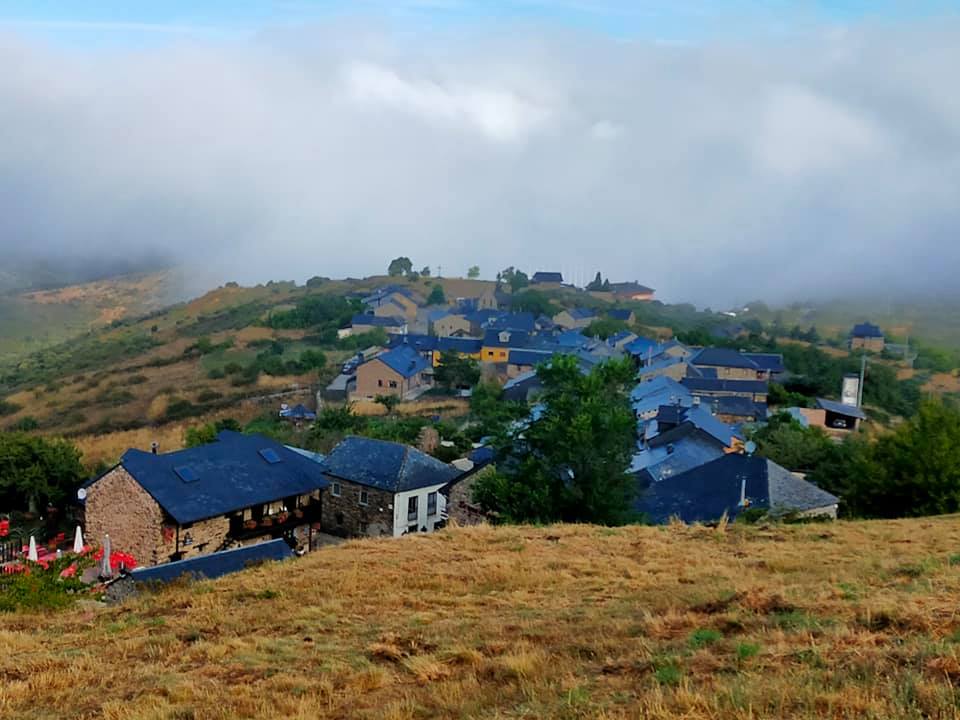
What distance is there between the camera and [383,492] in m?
28.5

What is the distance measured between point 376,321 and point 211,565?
6771 centimetres

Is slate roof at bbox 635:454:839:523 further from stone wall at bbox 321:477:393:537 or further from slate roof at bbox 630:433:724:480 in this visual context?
stone wall at bbox 321:477:393:537

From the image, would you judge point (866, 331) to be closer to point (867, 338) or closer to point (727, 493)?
point (867, 338)

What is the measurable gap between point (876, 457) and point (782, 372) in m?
39.6

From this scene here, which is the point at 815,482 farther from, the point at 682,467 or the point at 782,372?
the point at 782,372

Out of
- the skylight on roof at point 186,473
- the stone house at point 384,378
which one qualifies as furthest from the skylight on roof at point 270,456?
the stone house at point 384,378

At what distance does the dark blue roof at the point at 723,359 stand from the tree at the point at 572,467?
4057 cm

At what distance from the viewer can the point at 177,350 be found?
82438mm

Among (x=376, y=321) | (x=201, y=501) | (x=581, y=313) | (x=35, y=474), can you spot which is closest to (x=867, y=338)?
(x=581, y=313)

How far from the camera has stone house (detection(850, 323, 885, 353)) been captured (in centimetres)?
7144

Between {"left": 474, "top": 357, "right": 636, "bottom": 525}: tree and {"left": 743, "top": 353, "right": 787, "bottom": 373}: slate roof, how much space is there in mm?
42011

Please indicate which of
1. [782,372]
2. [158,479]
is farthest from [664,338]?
[158,479]

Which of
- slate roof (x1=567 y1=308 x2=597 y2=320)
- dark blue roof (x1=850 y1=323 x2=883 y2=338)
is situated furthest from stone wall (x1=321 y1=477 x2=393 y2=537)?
slate roof (x1=567 y1=308 x2=597 y2=320)

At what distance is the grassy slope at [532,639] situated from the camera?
6.77 metres
